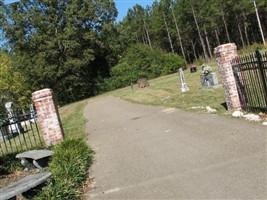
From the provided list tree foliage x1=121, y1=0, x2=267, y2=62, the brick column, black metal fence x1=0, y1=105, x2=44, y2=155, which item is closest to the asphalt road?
the brick column

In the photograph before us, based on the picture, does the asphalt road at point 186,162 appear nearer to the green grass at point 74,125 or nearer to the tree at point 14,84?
the green grass at point 74,125

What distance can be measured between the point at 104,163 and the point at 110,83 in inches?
1849

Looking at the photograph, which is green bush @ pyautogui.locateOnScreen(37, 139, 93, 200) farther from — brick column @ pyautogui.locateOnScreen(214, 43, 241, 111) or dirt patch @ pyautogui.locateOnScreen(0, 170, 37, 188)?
brick column @ pyautogui.locateOnScreen(214, 43, 241, 111)

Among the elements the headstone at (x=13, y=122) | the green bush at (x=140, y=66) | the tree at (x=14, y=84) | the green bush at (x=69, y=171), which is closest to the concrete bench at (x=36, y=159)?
the green bush at (x=69, y=171)

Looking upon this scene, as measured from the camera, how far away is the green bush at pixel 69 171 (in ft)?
22.2

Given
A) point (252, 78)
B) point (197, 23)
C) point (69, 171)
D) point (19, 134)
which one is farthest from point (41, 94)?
point (197, 23)

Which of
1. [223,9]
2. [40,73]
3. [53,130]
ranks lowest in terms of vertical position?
[53,130]

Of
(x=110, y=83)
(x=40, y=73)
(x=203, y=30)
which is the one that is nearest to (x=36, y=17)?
(x=40, y=73)

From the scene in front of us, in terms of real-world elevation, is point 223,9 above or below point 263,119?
above

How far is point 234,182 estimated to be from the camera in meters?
6.24

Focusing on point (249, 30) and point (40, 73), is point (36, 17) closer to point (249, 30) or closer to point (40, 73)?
point (40, 73)

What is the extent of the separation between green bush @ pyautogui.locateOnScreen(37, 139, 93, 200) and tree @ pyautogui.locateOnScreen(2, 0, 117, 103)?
1634 inches

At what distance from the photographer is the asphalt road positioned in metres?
6.27

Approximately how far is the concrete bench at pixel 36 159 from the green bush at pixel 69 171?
422 millimetres
